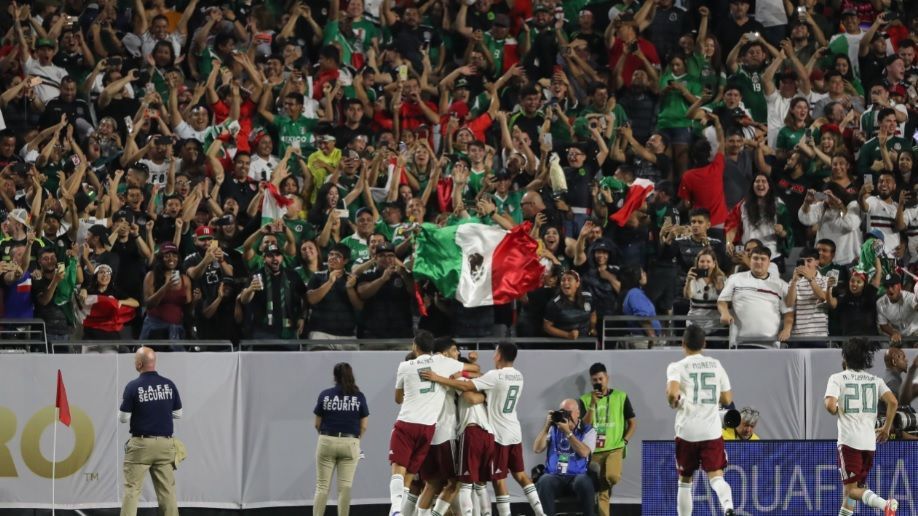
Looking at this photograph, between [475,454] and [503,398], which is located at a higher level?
[503,398]

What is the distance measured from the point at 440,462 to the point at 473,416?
0.61 meters

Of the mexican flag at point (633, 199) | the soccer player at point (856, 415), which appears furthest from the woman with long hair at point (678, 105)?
the soccer player at point (856, 415)

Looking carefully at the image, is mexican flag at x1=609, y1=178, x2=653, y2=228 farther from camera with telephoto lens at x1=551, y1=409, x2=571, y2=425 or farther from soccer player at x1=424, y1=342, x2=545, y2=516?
soccer player at x1=424, y1=342, x2=545, y2=516

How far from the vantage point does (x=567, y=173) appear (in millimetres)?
21719

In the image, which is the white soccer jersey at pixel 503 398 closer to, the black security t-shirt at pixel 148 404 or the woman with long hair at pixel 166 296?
the black security t-shirt at pixel 148 404

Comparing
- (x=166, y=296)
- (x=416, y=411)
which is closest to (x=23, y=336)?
(x=166, y=296)

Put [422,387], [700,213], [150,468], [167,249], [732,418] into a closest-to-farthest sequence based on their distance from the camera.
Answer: [422,387] → [150,468] → [732,418] → [167,249] → [700,213]

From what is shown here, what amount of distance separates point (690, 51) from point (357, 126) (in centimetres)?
518

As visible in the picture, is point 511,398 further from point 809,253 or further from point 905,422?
point 809,253

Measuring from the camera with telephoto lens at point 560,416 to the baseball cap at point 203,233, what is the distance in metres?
5.15

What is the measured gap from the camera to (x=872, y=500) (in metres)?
16.0

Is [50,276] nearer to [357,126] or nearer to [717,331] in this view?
[357,126]

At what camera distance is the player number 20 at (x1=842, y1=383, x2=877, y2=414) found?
16297 mm

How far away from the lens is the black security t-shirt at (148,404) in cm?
1673
